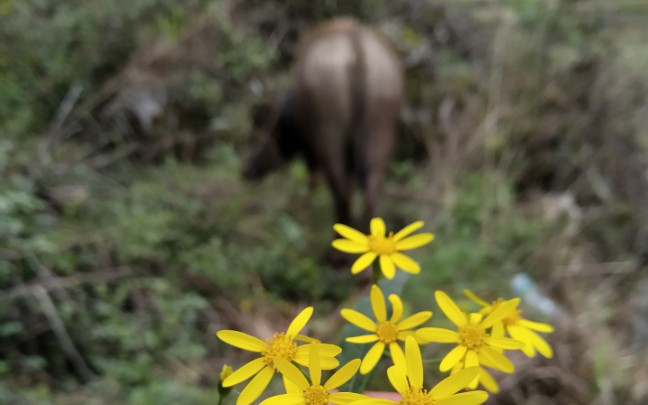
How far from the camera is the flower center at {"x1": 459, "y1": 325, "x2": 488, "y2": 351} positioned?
557 mm

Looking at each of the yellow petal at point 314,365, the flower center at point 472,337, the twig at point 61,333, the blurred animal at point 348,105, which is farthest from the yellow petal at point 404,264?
the blurred animal at point 348,105

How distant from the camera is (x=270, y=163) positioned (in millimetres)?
3414

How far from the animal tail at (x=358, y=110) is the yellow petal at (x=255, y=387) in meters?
2.14

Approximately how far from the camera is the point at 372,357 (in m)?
0.56

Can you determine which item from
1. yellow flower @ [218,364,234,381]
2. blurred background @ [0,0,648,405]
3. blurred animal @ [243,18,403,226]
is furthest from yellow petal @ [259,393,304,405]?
blurred animal @ [243,18,403,226]

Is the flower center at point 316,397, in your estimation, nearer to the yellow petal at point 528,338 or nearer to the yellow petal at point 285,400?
the yellow petal at point 285,400

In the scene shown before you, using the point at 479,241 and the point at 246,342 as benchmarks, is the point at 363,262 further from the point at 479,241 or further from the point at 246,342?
the point at 479,241

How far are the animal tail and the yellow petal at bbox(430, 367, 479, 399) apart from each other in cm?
217

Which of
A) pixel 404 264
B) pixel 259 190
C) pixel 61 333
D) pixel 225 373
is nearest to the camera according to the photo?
pixel 225 373

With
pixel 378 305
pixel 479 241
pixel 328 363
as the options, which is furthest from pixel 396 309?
pixel 479 241

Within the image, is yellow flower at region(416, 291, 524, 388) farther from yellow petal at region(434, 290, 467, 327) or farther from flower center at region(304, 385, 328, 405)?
flower center at region(304, 385, 328, 405)

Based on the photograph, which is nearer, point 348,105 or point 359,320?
point 359,320

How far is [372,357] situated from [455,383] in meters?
0.10

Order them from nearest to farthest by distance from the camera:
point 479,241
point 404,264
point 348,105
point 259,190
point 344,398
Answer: point 344,398, point 404,264, point 348,105, point 479,241, point 259,190
